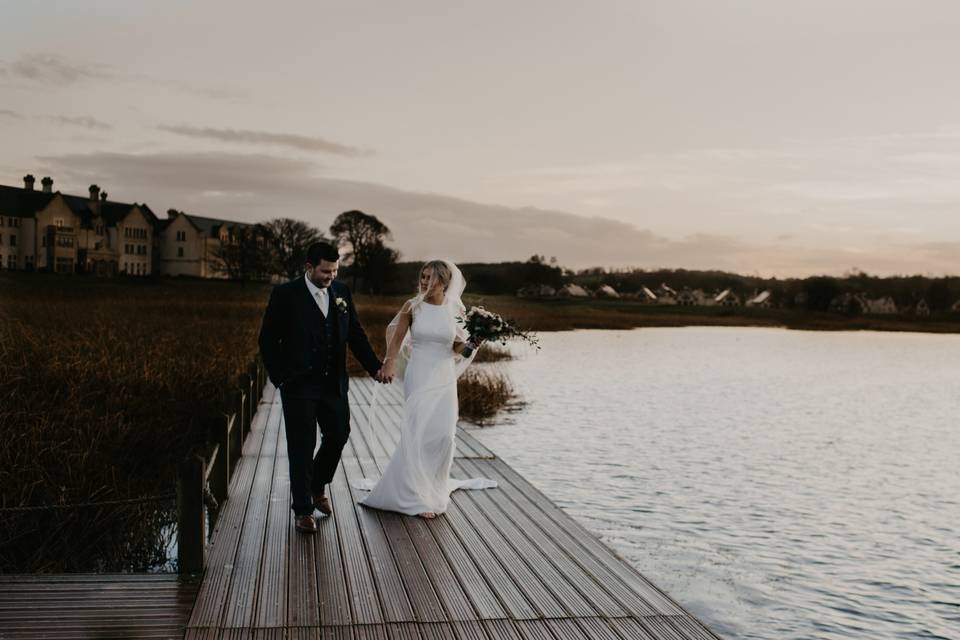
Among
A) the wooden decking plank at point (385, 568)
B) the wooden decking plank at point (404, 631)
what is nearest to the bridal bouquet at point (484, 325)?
the wooden decking plank at point (385, 568)

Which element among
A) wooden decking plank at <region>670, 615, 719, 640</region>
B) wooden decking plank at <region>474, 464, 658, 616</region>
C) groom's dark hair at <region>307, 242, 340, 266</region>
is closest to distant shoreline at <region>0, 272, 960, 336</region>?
wooden decking plank at <region>474, 464, 658, 616</region>

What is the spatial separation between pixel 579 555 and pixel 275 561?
→ 1980 mm

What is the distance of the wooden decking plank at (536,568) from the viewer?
4754mm

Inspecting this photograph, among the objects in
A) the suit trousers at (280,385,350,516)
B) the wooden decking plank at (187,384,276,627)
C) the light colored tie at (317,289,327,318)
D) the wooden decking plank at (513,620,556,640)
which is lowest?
the wooden decking plank at (187,384,276,627)

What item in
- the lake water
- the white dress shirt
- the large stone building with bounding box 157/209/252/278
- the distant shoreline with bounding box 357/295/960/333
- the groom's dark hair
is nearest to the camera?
the groom's dark hair

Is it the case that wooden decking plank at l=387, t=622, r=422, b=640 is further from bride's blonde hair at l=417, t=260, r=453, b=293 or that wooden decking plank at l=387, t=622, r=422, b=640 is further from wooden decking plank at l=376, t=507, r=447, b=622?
bride's blonde hair at l=417, t=260, r=453, b=293

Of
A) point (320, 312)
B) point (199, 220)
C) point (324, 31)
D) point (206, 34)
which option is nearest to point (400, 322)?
point (320, 312)

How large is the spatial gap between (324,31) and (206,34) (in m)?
2.60

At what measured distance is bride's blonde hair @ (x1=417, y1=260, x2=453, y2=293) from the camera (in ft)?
21.9

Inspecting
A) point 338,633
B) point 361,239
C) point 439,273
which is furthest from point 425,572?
point 361,239

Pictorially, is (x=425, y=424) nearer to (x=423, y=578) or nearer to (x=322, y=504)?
(x=322, y=504)

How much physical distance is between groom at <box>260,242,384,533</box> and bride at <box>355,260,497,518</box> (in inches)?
27.4

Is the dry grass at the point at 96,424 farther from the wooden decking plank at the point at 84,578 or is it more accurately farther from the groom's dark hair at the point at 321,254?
the groom's dark hair at the point at 321,254

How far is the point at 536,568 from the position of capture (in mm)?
5418
